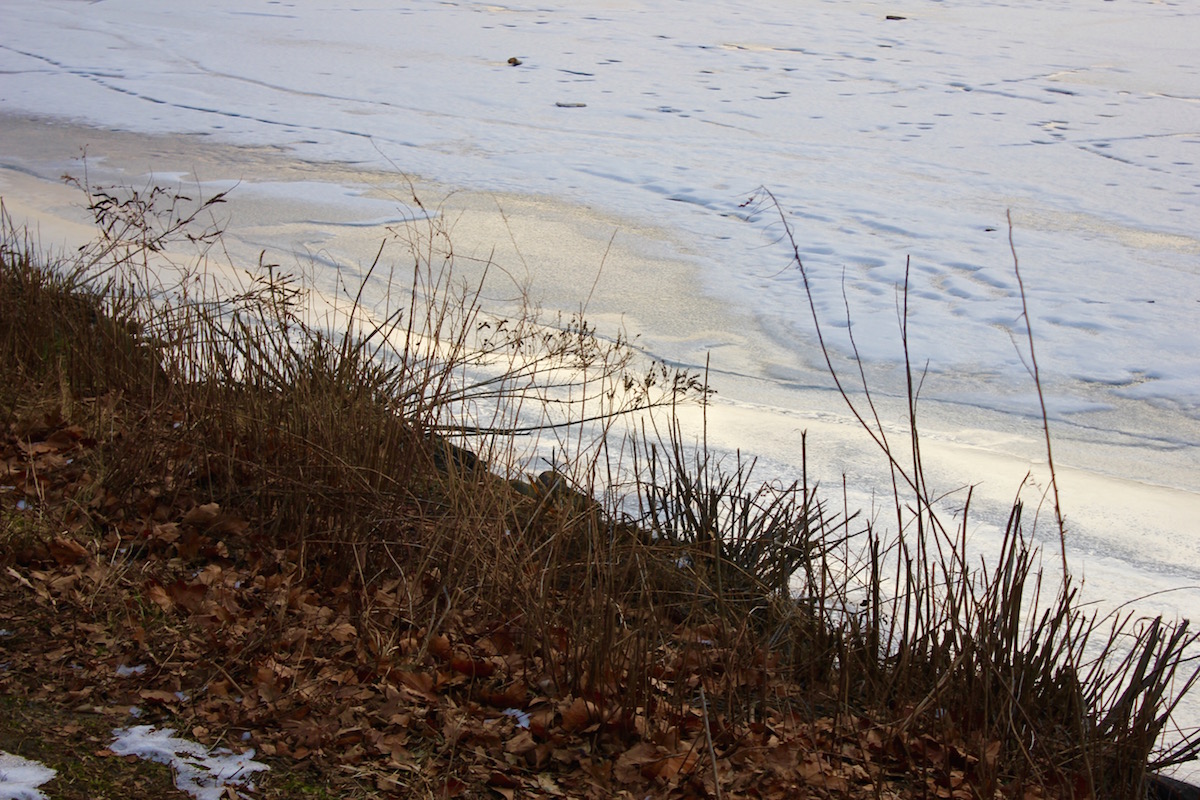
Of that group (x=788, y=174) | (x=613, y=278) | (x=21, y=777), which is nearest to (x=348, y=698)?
(x=21, y=777)

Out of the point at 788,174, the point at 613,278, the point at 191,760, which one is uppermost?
the point at 788,174

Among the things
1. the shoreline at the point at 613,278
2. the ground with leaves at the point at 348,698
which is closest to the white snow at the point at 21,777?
the ground with leaves at the point at 348,698

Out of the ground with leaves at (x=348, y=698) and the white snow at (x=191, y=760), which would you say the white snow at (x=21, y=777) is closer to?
the ground with leaves at (x=348, y=698)

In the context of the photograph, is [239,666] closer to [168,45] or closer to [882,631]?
[882,631]

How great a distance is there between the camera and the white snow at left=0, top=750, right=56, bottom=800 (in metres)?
2.01

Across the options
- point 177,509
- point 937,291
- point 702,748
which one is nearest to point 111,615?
point 177,509

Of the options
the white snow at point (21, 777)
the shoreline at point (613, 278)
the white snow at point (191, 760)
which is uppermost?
the shoreline at point (613, 278)

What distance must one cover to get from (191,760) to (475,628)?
76 cm

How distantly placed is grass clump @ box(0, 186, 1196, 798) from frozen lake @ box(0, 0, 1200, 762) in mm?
1003

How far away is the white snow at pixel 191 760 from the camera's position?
2104 millimetres

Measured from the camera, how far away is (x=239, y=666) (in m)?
2.47

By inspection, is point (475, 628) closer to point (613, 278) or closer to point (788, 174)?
point (613, 278)

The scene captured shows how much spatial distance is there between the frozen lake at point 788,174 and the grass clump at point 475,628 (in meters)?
1.00

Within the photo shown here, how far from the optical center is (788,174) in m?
8.62
